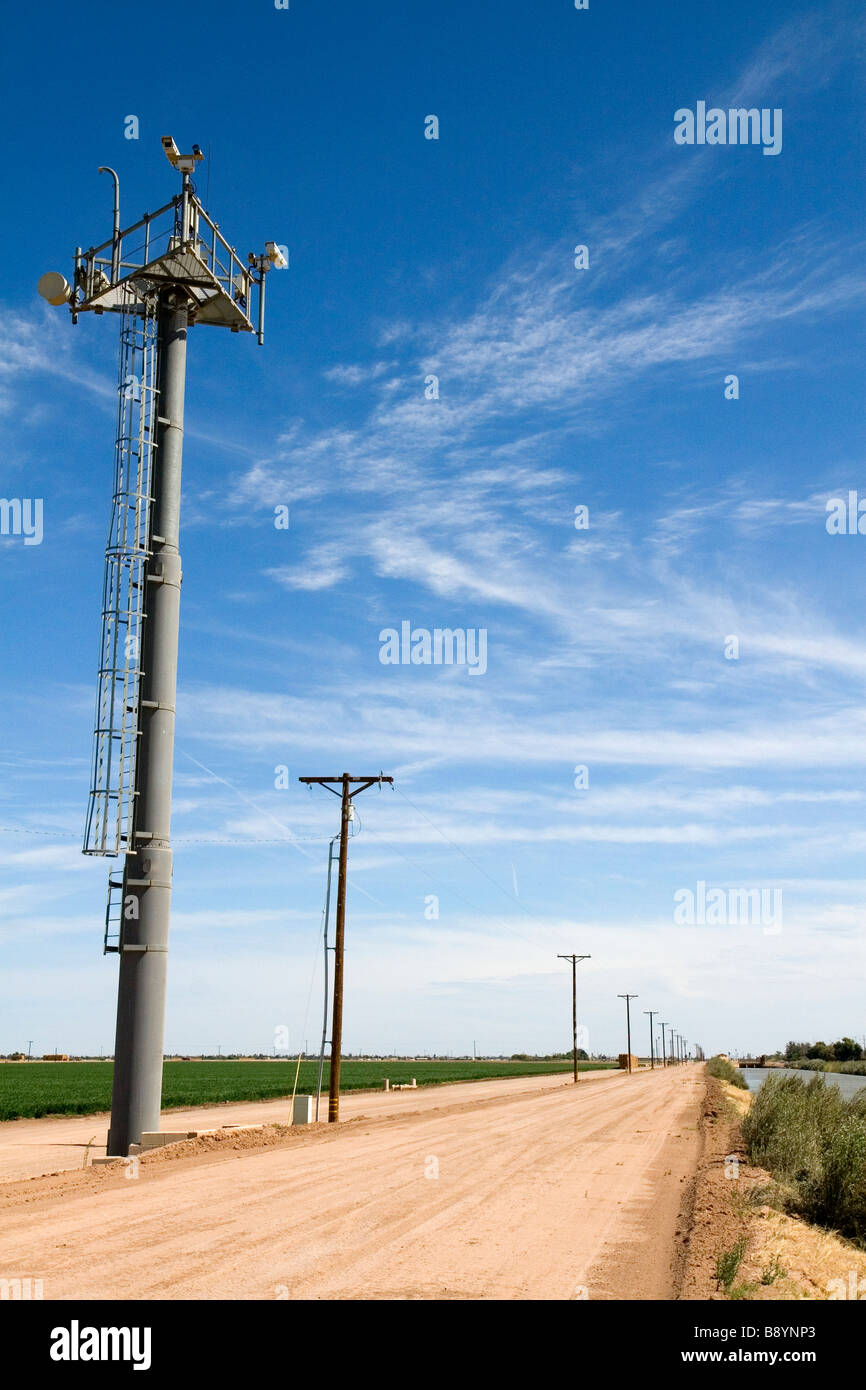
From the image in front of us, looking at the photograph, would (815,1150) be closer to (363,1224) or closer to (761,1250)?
(761,1250)

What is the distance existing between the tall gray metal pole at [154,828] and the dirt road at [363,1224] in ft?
6.64

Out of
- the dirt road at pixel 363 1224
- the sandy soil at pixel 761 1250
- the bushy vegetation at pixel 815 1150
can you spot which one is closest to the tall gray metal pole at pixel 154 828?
the dirt road at pixel 363 1224

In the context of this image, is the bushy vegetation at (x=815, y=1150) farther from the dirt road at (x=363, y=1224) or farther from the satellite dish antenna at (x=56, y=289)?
the satellite dish antenna at (x=56, y=289)

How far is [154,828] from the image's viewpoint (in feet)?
83.5

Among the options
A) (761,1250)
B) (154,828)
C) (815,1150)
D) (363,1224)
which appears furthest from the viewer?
(154,828)

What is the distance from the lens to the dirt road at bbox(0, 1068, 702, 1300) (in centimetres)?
1157

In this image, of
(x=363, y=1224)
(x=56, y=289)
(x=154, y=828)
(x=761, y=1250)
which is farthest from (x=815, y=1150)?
(x=56, y=289)

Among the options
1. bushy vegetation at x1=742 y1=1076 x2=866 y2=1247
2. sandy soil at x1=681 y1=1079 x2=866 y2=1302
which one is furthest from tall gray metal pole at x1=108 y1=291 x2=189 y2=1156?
bushy vegetation at x1=742 y1=1076 x2=866 y2=1247

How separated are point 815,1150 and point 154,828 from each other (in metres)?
15.8

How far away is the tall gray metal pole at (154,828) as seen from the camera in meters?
24.6

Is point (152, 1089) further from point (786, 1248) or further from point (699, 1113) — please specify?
point (699, 1113)

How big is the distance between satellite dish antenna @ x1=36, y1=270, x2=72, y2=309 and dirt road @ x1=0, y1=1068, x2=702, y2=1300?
19.5 m

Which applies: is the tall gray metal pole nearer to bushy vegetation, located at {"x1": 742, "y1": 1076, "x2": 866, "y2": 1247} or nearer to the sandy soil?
the sandy soil

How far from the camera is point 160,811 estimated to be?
1009 inches
